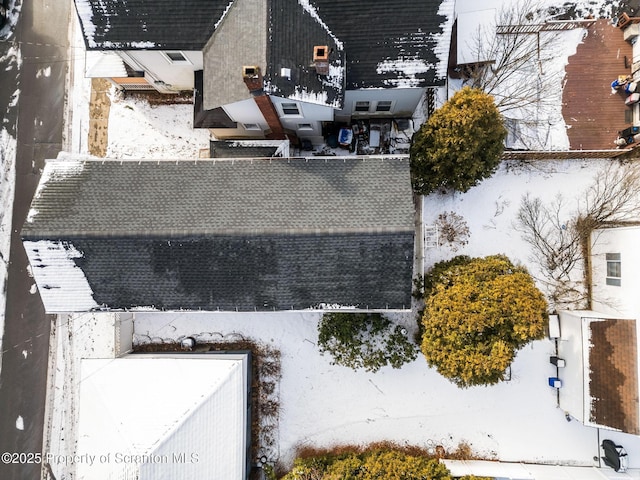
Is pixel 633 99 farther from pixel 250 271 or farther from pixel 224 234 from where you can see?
pixel 224 234

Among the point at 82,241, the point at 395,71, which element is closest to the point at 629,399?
the point at 395,71

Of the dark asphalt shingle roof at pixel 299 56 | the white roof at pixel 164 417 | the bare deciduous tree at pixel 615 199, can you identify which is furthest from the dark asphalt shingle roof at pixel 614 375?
the white roof at pixel 164 417

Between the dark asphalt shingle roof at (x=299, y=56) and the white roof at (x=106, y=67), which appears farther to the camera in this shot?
the white roof at (x=106, y=67)

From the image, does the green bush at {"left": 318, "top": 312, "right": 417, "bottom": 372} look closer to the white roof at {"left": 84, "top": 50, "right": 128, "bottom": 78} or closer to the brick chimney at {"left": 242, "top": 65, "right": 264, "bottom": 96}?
the brick chimney at {"left": 242, "top": 65, "right": 264, "bottom": 96}

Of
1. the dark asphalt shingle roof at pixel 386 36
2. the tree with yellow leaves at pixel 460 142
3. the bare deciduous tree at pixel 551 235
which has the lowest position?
the bare deciduous tree at pixel 551 235

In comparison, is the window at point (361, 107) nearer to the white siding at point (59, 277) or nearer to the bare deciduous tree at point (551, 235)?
the bare deciduous tree at point (551, 235)
